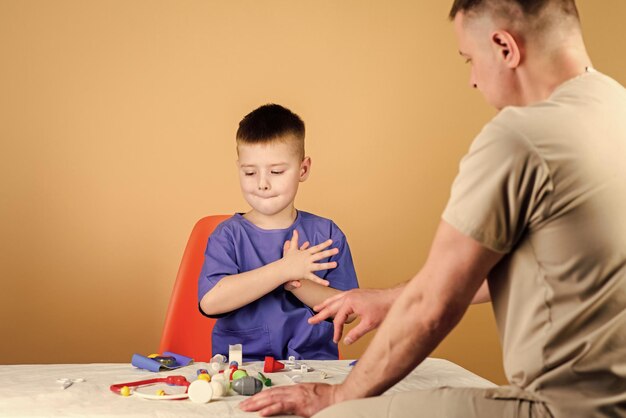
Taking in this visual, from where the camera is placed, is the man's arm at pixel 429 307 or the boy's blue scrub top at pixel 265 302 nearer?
the man's arm at pixel 429 307

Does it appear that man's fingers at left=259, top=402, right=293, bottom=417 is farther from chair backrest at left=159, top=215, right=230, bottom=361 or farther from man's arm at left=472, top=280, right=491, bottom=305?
chair backrest at left=159, top=215, right=230, bottom=361

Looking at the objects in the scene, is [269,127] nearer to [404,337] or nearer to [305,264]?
[305,264]

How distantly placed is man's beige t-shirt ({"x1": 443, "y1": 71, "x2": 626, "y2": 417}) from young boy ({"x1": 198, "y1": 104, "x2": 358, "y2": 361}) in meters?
0.89

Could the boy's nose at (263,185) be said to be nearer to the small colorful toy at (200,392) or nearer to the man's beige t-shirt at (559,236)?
the small colorful toy at (200,392)

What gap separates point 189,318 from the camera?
7.98ft

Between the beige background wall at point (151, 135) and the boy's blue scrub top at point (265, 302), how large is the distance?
3.15ft

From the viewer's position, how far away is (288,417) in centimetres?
141

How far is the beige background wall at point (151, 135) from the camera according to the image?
10.3ft

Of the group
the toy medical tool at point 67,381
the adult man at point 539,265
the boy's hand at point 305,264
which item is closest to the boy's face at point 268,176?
the boy's hand at point 305,264

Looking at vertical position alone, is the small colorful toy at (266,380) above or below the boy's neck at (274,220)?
below

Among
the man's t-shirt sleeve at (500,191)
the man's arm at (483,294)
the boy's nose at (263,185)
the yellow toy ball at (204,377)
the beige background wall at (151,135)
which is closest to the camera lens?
the man's t-shirt sleeve at (500,191)

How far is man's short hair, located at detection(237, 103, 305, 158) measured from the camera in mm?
2291

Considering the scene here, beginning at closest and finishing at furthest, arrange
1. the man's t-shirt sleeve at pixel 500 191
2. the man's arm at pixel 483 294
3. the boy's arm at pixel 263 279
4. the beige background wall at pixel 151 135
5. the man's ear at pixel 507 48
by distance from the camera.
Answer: the man's t-shirt sleeve at pixel 500 191 < the man's ear at pixel 507 48 < the man's arm at pixel 483 294 < the boy's arm at pixel 263 279 < the beige background wall at pixel 151 135

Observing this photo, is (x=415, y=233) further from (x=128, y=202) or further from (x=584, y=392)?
(x=584, y=392)
